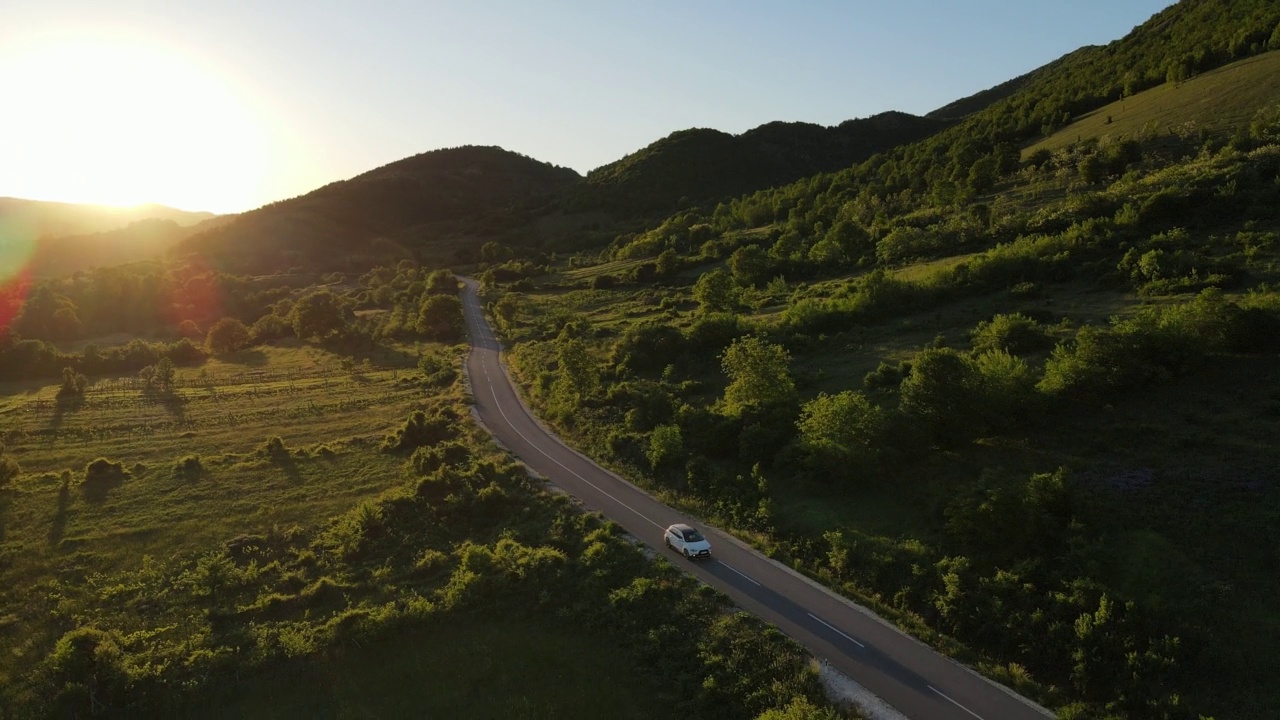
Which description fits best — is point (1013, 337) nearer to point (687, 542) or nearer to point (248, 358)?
point (687, 542)

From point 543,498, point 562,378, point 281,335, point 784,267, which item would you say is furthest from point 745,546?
point 281,335

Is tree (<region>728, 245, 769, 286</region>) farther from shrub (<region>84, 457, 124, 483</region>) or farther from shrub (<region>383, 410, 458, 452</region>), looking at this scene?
shrub (<region>84, 457, 124, 483</region>)

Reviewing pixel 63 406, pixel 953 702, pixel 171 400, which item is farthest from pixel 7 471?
pixel 953 702

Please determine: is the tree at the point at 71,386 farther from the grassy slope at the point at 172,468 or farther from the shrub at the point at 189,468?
the shrub at the point at 189,468

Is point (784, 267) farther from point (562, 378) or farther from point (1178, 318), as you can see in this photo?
point (1178, 318)

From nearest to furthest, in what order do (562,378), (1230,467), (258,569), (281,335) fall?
(1230,467) < (258,569) < (562,378) < (281,335)

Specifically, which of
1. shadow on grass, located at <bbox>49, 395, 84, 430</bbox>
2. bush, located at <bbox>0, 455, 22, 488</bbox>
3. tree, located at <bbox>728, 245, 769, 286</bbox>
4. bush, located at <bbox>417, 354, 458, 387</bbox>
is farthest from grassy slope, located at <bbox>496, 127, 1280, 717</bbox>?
shadow on grass, located at <bbox>49, 395, 84, 430</bbox>
